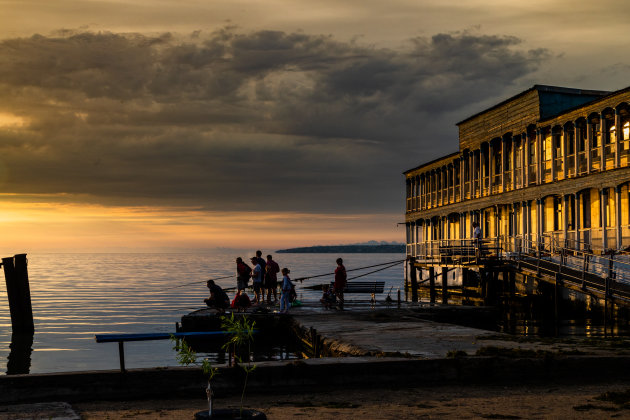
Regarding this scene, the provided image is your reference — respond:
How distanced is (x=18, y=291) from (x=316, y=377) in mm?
19727

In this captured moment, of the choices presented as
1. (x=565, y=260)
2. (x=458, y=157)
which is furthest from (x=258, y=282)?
(x=458, y=157)

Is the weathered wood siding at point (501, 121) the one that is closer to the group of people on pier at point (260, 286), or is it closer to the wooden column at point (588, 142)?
the wooden column at point (588, 142)

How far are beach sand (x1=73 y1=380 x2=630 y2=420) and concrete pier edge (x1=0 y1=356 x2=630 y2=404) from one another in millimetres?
333

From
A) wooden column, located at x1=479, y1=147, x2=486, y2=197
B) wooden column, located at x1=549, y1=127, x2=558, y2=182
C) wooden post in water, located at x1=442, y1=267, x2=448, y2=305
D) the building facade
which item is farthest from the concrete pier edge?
wooden column, located at x1=479, y1=147, x2=486, y2=197

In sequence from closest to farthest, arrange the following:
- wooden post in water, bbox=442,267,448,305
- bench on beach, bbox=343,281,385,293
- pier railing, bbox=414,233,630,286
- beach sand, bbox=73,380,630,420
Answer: beach sand, bbox=73,380,630,420 → pier railing, bbox=414,233,630,286 → bench on beach, bbox=343,281,385,293 → wooden post in water, bbox=442,267,448,305

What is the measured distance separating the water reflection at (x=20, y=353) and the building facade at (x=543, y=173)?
2132 cm

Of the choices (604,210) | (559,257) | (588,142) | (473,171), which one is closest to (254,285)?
(559,257)

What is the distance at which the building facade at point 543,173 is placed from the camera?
31.4m

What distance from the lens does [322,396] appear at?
984 centimetres

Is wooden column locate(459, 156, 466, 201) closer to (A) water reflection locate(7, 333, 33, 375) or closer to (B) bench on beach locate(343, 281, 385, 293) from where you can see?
(B) bench on beach locate(343, 281, 385, 293)

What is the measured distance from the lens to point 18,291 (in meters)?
26.9

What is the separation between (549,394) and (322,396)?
120 inches

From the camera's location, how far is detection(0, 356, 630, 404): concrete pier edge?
9836mm

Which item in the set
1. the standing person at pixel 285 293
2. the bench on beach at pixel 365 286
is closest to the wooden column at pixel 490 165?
the bench on beach at pixel 365 286
